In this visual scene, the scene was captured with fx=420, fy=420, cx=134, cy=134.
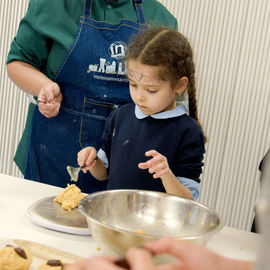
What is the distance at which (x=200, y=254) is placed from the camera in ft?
1.44

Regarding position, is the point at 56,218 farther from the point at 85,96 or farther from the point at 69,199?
the point at 85,96

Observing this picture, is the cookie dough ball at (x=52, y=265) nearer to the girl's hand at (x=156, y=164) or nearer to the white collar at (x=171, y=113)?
the girl's hand at (x=156, y=164)

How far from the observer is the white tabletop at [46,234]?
946 millimetres

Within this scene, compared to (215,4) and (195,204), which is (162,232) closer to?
(195,204)

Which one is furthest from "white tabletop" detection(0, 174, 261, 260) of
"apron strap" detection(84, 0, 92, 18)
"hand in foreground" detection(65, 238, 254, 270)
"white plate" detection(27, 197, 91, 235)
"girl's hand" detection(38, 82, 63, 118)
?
"apron strap" detection(84, 0, 92, 18)

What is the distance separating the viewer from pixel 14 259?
2.51 feet

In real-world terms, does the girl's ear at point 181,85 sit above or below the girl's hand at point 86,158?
above

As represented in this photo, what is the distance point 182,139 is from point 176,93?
0.49 ft

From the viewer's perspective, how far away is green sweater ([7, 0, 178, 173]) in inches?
61.7

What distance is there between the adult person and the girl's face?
315mm

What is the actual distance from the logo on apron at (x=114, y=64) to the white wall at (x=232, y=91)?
1.08m

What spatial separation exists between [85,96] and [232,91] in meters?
1.29

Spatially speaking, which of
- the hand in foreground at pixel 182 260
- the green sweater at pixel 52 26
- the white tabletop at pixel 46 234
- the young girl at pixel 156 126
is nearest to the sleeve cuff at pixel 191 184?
the young girl at pixel 156 126

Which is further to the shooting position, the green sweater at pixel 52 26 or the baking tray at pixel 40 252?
the green sweater at pixel 52 26
